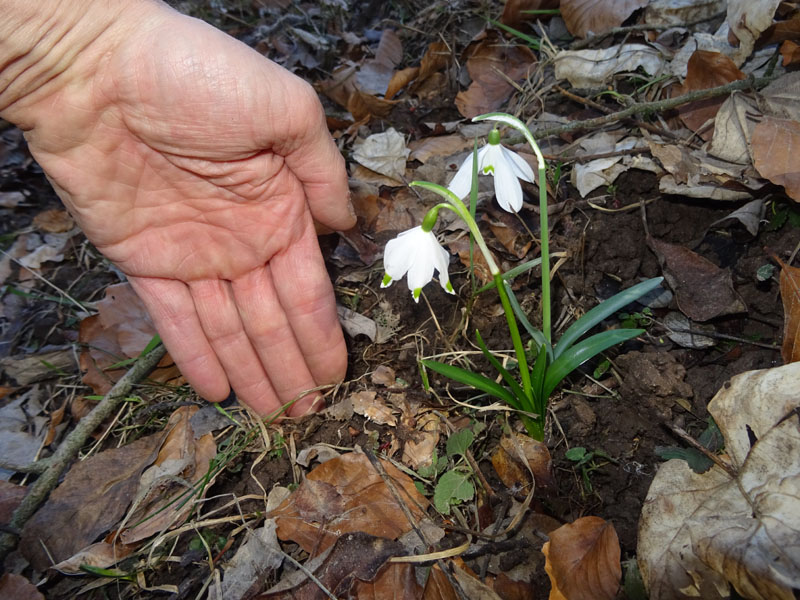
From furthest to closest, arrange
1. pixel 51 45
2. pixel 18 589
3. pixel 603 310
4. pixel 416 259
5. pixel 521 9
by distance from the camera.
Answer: pixel 521 9 → pixel 51 45 → pixel 18 589 → pixel 603 310 → pixel 416 259

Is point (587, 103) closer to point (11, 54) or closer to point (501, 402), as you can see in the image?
point (501, 402)

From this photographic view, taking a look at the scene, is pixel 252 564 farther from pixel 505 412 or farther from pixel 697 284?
pixel 697 284

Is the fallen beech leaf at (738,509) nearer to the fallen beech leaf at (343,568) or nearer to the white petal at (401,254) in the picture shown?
the fallen beech leaf at (343,568)

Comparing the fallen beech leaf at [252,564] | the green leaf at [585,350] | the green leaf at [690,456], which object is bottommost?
the fallen beech leaf at [252,564]

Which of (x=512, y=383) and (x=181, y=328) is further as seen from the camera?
(x=181, y=328)

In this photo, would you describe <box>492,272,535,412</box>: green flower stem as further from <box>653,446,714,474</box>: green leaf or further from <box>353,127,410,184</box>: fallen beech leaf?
<box>353,127,410,184</box>: fallen beech leaf

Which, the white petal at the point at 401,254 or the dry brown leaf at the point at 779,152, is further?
the dry brown leaf at the point at 779,152

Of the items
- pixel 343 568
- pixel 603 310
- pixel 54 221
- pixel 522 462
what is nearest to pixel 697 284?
pixel 603 310

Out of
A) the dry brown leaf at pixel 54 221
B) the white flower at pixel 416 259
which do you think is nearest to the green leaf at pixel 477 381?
the white flower at pixel 416 259
